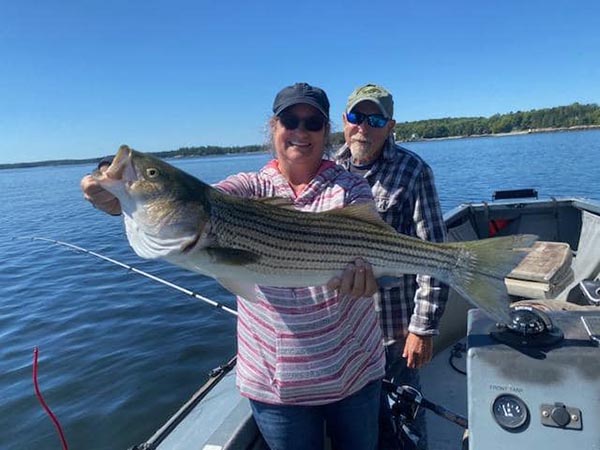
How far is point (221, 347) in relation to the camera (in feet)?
33.2

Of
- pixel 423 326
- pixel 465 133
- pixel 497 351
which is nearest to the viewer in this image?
pixel 497 351

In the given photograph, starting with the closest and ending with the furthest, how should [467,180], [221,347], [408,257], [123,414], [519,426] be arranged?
[519,426], [408,257], [123,414], [221,347], [467,180]

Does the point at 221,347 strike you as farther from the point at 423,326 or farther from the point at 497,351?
the point at 497,351

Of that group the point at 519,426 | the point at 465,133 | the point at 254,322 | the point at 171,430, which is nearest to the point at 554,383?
the point at 519,426

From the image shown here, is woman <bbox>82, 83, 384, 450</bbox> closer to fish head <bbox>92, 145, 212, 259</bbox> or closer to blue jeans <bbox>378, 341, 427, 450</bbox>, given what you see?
fish head <bbox>92, 145, 212, 259</bbox>

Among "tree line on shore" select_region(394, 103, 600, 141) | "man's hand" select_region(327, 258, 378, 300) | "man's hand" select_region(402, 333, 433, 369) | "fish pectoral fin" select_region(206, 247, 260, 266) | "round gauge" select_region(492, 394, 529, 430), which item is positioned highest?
"fish pectoral fin" select_region(206, 247, 260, 266)

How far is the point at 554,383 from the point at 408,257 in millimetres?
1039

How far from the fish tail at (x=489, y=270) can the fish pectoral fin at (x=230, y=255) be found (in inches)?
52.7

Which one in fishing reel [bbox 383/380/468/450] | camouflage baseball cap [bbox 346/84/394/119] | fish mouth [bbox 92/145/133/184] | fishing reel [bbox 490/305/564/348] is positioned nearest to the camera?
fish mouth [bbox 92/145/133/184]

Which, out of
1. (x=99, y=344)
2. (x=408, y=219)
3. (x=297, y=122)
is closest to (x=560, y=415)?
(x=408, y=219)

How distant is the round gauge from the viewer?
7.73ft

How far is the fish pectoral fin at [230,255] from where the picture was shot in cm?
254

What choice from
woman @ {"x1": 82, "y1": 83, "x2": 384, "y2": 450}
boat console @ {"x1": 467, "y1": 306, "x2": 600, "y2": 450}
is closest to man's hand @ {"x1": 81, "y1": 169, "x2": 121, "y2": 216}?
woman @ {"x1": 82, "y1": 83, "x2": 384, "y2": 450}

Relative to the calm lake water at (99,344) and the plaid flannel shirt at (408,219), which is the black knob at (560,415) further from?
the calm lake water at (99,344)
